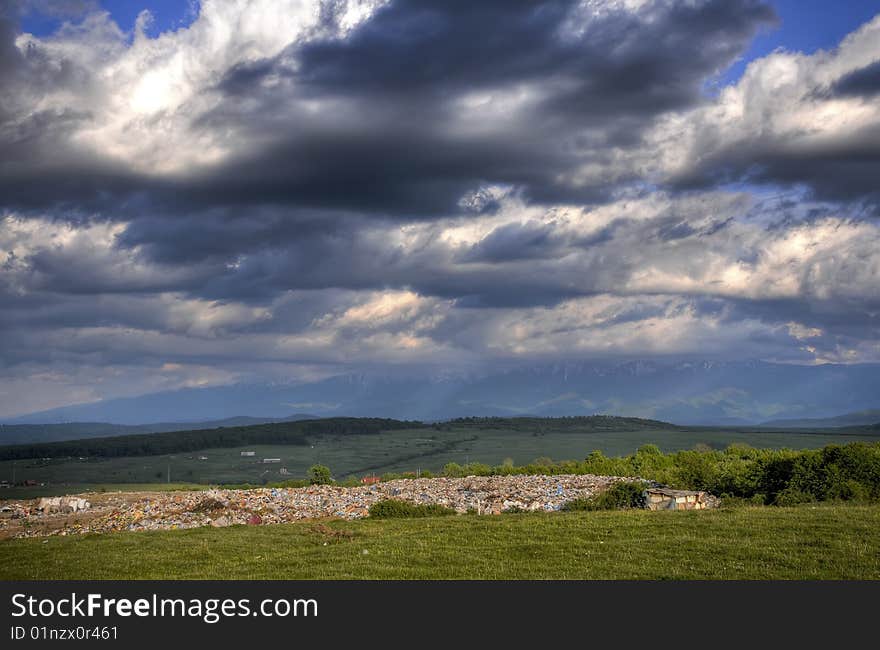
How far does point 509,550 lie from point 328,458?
5021 inches

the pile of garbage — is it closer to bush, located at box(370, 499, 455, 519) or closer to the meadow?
bush, located at box(370, 499, 455, 519)

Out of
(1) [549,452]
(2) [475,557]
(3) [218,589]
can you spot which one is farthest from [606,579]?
(1) [549,452]

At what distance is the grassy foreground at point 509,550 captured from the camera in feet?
56.7

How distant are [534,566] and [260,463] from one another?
113227 mm

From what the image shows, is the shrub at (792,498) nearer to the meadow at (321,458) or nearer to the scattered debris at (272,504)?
the scattered debris at (272,504)

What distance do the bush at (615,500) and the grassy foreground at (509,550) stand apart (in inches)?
156

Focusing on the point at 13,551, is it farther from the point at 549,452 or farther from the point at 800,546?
the point at 549,452

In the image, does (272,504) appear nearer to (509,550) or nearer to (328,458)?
(509,550)

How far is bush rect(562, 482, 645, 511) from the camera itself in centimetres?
3141

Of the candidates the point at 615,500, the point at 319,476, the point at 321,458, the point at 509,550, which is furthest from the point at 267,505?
the point at 321,458

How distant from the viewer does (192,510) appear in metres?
34.7

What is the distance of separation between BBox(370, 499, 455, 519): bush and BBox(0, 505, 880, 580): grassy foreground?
4296 mm

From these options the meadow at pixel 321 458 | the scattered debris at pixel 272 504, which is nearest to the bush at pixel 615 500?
the scattered debris at pixel 272 504

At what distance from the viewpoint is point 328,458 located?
144 meters
